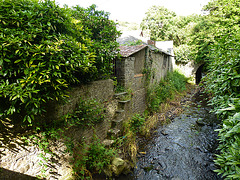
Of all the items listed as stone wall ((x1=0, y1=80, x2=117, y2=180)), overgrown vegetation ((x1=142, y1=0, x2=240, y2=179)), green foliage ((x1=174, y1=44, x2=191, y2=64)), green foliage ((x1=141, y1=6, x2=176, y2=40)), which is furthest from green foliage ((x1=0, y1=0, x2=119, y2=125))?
green foliage ((x1=141, y1=6, x2=176, y2=40))

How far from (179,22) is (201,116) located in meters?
20.9

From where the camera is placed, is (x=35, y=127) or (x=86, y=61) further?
(x=86, y=61)

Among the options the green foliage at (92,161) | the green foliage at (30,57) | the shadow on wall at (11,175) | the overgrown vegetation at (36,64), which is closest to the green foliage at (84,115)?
the overgrown vegetation at (36,64)

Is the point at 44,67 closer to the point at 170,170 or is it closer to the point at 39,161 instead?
the point at 39,161

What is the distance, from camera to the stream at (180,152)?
4.20 meters

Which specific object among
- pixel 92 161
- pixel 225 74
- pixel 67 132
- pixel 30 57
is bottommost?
pixel 92 161

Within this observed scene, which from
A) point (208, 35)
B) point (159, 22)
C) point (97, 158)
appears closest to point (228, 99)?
point (97, 158)

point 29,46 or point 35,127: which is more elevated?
point 29,46

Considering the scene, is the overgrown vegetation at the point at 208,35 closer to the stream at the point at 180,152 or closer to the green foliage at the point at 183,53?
the green foliage at the point at 183,53

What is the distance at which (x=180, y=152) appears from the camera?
5.19m

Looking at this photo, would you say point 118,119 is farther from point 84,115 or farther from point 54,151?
point 54,151

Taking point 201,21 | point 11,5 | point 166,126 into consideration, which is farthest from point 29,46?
point 201,21

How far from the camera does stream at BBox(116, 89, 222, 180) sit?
4195 mm

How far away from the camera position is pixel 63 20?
9.85 ft
